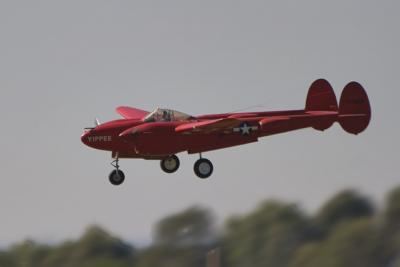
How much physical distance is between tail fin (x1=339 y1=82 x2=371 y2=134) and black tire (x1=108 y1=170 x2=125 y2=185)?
828cm

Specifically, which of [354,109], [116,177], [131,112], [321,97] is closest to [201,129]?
[116,177]

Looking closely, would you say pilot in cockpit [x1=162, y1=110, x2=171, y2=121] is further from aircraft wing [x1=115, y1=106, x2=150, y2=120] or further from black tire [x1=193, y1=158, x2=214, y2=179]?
aircraft wing [x1=115, y1=106, x2=150, y2=120]

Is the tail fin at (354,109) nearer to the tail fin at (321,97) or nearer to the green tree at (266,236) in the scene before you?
the tail fin at (321,97)

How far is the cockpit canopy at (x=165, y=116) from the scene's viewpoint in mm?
43250

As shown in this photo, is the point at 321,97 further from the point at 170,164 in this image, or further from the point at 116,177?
the point at 116,177

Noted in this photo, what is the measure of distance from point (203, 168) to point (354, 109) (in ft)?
19.8

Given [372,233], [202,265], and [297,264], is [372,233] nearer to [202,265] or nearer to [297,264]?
[297,264]

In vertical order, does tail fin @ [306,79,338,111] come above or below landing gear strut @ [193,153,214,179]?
above

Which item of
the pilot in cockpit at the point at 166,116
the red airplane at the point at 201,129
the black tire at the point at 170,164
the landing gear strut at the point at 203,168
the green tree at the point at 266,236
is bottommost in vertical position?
the green tree at the point at 266,236

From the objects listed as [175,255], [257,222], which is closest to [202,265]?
[175,255]

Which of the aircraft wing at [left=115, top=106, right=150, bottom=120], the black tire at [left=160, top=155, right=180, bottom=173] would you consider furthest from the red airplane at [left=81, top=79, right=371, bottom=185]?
the aircraft wing at [left=115, top=106, right=150, bottom=120]

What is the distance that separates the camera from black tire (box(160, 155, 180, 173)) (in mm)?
44625

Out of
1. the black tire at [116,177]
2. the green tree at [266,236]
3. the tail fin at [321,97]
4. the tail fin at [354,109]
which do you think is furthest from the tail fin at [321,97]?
the black tire at [116,177]

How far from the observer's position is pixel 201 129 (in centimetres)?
4238
